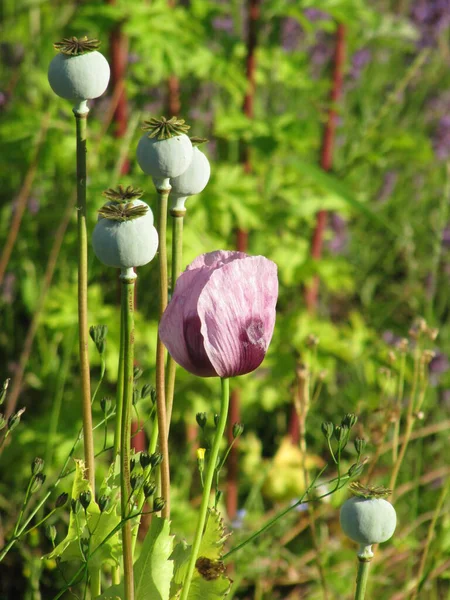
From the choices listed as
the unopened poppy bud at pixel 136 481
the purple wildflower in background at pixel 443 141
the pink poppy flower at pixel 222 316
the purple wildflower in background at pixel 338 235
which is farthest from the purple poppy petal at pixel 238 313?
the purple wildflower in background at pixel 443 141

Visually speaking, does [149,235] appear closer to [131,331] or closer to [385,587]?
[131,331]

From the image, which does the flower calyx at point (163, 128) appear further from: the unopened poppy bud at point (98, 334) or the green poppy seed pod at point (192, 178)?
the unopened poppy bud at point (98, 334)

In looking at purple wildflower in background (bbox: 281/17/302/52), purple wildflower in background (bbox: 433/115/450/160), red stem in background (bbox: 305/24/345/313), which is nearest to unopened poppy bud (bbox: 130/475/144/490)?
red stem in background (bbox: 305/24/345/313)

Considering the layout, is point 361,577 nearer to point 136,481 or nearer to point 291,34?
point 136,481

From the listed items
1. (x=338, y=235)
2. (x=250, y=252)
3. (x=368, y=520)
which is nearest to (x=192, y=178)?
(x=368, y=520)

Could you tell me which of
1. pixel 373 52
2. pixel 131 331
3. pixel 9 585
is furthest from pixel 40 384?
pixel 373 52

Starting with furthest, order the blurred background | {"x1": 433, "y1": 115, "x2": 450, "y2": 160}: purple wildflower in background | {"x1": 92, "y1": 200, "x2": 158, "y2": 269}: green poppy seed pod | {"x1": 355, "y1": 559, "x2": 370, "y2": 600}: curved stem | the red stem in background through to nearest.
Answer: {"x1": 433, "y1": 115, "x2": 450, "y2": 160}: purple wildflower in background < the red stem in background < the blurred background < {"x1": 355, "y1": 559, "x2": 370, "y2": 600}: curved stem < {"x1": 92, "y1": 200, "x2": 158, "y2": 269}: green poppy seed pod

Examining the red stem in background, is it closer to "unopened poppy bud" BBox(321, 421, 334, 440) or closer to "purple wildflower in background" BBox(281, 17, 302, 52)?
"purple wildflower in background" BBox(281, 17, 302, 52)
